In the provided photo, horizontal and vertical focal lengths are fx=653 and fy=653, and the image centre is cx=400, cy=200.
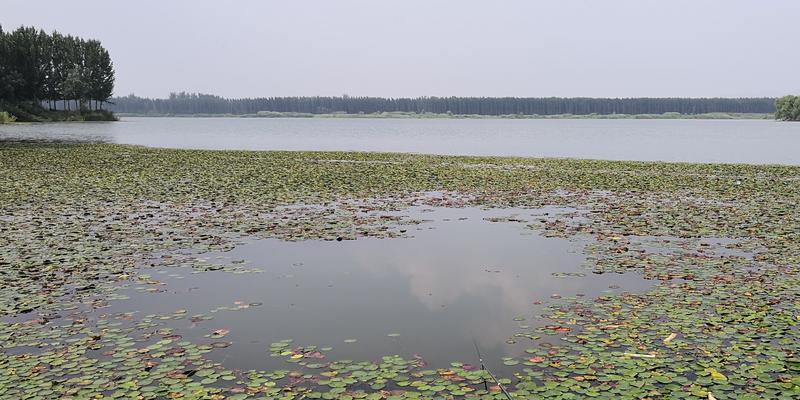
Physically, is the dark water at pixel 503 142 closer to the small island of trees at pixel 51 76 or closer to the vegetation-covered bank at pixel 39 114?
the vegetation-covered bank at pixel 39 114

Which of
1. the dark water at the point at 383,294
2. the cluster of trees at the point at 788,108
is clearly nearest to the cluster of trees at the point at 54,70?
the dark water at the point at 383,294

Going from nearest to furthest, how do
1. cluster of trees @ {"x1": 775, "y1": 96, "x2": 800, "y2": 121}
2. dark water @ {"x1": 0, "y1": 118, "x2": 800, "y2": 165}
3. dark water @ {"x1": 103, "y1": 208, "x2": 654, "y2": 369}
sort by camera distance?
dark water @ {"x1": 103, "y1": 208, "x2": 654, "y2": 369} → dark water @ {"x1": 0, "y1": 118, "x2": 800, "y2": 165} → cluster of trees @ {"x1": 775, "y1": 96, "x2": 800, "y2": 121}

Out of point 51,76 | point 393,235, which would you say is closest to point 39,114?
point 51,76

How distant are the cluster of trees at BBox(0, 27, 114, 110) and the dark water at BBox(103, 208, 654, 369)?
4641 inches

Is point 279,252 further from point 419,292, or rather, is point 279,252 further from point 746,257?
point 746,257

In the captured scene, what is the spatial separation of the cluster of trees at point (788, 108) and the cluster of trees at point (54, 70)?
166140 mm

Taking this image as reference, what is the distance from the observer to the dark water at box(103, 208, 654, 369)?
812 cm

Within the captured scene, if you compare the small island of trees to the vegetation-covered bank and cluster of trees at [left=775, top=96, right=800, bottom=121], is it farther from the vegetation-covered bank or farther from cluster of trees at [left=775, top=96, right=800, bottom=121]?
cluster of trees at [left=775, top=96, right=800, bottom=121]

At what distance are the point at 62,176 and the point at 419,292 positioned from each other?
2185cm

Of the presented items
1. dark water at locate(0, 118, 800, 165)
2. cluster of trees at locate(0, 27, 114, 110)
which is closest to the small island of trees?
cluster of trees at locate(0, 27, 114, 110)

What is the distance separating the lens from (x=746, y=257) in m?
12.7

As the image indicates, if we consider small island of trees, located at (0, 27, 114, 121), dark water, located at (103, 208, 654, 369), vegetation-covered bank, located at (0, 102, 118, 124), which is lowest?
dark water, located at (103, 208, 654, 369)

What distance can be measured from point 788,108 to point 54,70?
17588 cm

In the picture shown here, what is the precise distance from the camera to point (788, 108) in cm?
17300
